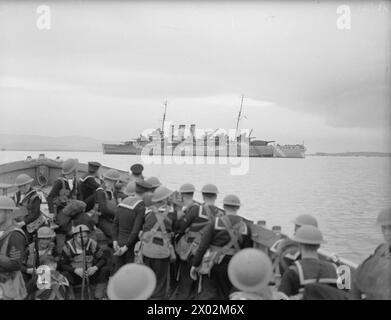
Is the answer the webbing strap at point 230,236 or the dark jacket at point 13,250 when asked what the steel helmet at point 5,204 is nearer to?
the dark jacket at point 13,250

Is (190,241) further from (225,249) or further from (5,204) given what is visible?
(5,204)

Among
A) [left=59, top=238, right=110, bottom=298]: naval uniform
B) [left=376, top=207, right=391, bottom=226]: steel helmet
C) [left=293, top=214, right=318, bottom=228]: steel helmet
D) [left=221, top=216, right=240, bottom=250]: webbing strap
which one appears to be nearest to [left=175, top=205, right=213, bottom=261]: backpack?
[left=221, top=216, right=240, bottom=250]: webbing strap

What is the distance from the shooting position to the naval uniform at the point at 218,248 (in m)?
3.92

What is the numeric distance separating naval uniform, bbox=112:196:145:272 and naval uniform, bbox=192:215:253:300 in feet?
2.44

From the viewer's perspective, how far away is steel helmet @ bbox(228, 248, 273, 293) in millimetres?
2596

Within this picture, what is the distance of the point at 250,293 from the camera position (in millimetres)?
2684

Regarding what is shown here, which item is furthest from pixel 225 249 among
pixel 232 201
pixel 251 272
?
pixel 251 272

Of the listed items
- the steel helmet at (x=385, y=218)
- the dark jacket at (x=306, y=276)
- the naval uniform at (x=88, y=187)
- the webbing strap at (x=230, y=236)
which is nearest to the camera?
the dark jacket at (x=306, y=276)

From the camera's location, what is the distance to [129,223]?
176 inches

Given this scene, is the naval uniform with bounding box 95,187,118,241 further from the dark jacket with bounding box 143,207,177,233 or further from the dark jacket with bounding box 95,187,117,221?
the dark jacket with bounding box 143,207,177,233

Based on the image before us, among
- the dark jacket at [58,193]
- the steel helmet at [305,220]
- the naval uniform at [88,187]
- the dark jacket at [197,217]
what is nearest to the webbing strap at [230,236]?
the dark jacket at [197,217]

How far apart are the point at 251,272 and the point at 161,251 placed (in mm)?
1856

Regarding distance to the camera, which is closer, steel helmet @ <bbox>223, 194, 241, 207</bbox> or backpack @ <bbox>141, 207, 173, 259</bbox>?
steel helmet @ <bbox>223, 194, 241, 207</bbox>
